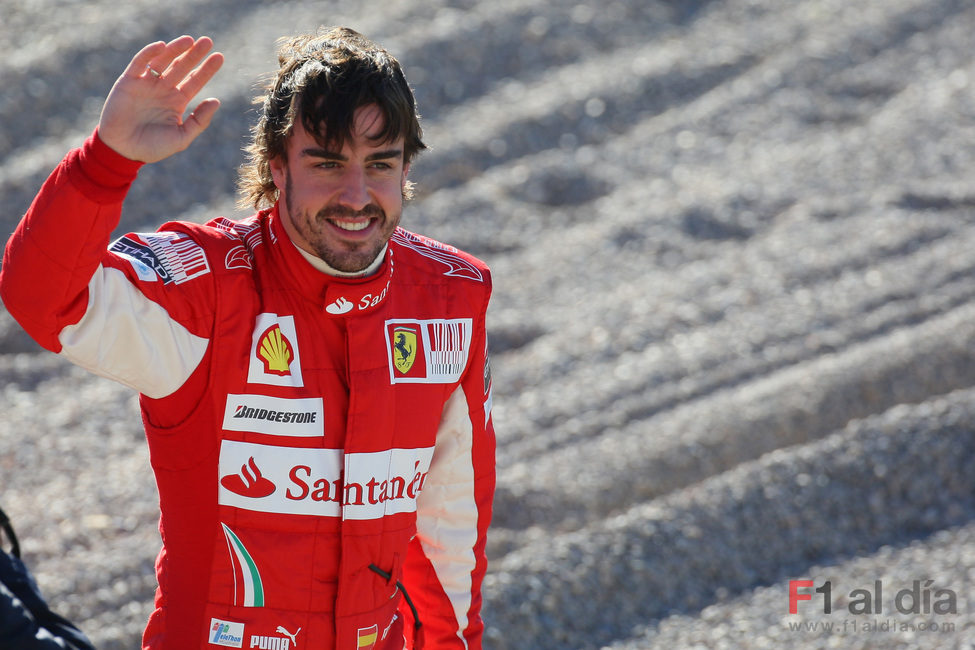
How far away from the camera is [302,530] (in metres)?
2.58

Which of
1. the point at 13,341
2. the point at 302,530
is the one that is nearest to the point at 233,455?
the point at 302,530

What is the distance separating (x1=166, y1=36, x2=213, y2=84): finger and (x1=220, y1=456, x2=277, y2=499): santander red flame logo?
→ 86 centimetres

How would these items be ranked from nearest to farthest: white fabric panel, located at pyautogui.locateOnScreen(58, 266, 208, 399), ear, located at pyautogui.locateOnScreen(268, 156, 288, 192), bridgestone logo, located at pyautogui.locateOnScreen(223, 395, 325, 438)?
white fabric panel, located at pyautogui.locateOnScreen(58, 266, 208, 399) < bridgestone logo, located at pyautogui.locateOnScreen(223, 395, 325, 438) < ear, located at pyautogui.locateOnScreen(268, 156, 288, 192)

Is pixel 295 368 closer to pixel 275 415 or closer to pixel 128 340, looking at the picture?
pixel 275 415

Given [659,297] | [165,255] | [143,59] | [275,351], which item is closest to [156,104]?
[143,59]

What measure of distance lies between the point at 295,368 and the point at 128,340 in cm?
42

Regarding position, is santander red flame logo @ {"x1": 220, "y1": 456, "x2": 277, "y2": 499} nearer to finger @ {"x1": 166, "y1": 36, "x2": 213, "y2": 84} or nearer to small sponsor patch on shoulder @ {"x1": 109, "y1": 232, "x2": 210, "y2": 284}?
small sponsor patch on shoulder @ {"x1": 109, "y1": 232, "x2": 210, "y2": 284}

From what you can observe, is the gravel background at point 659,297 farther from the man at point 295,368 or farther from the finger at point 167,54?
the finger at point 167,54

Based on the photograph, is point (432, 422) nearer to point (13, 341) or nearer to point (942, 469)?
point (942, 469)

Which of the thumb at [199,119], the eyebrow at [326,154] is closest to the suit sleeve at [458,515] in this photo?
the eyebrow at [326,154]

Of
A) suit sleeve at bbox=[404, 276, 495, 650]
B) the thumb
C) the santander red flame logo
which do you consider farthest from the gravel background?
the thumb

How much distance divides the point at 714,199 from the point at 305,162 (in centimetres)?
712

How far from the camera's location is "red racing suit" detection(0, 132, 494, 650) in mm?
2418

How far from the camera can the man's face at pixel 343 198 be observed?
102 inches
